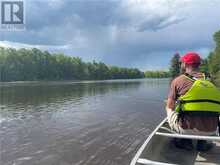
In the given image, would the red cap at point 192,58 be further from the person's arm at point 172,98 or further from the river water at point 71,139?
the river water at point 71,139

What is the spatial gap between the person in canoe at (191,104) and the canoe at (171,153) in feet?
0.54

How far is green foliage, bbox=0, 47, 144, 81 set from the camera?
283 ft

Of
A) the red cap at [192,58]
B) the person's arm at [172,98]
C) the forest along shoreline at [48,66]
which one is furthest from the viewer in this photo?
the forest along shoreline at [48,66]

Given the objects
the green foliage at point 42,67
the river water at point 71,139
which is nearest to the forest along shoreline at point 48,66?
the green foliage at point 42,67

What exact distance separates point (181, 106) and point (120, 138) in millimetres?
4912

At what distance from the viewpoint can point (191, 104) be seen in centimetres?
435

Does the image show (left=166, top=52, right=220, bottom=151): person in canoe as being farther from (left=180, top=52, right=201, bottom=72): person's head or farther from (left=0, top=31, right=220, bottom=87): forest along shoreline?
(left=0, top=31, right=220, bottom=87): forest along shoreline

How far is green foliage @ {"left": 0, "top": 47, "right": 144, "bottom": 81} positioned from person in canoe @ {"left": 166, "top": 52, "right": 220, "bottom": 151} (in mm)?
Answer: 80627

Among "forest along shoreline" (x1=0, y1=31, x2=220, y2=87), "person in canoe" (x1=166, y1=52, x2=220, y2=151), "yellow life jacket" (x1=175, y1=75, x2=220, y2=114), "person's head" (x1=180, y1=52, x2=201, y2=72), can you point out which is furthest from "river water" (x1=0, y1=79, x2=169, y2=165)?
"forest along shoreline" (x1=0, y1=31, x2=220, y2=87)

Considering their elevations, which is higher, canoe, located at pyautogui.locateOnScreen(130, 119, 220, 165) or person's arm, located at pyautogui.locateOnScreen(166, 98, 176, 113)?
person's arm, located at pyautogui.locateOnScreen(166, 98, 176, 113)

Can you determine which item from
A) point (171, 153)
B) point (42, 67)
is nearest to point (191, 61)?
point (171, 153)

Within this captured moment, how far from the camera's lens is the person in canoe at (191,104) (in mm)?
4309

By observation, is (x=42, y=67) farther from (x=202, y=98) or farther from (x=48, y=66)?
(x=202, y=98)

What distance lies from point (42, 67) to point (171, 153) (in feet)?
318
